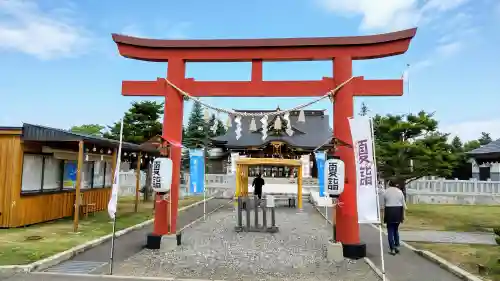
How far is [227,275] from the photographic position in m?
7.41

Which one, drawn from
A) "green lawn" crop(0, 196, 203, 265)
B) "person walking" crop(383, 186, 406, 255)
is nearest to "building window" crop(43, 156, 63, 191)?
"green lawn" crop(0, 196, 203, 265)

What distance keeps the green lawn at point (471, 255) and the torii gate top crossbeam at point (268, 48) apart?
5362 mm

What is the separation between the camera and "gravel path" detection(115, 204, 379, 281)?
7.48 m

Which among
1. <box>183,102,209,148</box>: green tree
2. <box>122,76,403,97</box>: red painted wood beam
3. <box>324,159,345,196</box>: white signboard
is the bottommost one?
<box>324,159,345,196</box>: white signboard

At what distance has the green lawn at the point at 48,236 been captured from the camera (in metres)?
8.13

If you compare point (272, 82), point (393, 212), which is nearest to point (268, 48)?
point (272, 82)

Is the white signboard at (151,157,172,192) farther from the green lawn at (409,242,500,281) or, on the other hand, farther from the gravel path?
the green lawn at (409,242,500,281)

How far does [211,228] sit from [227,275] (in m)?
6.51

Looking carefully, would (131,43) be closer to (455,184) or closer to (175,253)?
(175,253)

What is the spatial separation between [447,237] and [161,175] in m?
9.51

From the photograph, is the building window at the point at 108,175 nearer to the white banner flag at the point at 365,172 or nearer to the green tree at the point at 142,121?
the green tree at the point at 142,121

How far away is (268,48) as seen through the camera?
1018cm

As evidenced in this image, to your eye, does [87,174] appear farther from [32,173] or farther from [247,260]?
[247,260]

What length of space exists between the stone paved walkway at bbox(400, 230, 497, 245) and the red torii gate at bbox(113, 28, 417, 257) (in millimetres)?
3886
